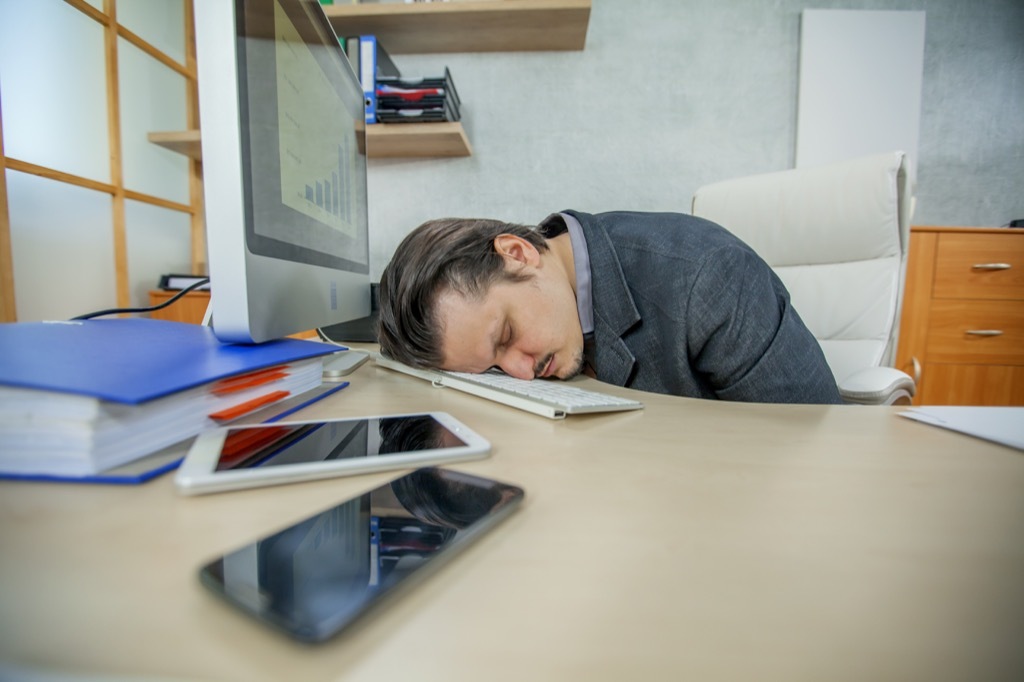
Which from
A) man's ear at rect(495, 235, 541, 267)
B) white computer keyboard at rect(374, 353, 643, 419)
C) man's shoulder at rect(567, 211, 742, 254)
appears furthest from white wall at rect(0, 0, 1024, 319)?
white computer keyboard at rect(374, 353, 643, 419)

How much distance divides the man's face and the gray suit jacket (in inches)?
2.6

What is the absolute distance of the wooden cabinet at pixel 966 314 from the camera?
1635 millimetres

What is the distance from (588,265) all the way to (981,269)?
1652mm

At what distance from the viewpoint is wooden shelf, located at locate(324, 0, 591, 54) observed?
153 centimetres

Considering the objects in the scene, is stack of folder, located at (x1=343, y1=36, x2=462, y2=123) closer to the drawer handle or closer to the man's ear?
the man's ear

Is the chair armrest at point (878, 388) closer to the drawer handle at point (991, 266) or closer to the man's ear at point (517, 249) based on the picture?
the man's ear at point (517, 249)

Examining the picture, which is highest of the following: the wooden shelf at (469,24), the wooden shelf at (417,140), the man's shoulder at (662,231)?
the wooden shelf at (469,24)

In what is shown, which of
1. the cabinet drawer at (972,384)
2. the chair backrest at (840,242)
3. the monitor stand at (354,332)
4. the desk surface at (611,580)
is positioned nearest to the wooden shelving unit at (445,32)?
the monitor stand at (354,332)

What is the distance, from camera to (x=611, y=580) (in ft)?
0.59

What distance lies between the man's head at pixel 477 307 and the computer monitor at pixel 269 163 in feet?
0.42

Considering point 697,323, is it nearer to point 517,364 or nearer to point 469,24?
point 517,364

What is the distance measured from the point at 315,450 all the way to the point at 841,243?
1.19m

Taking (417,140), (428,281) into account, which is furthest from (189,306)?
(428,281)

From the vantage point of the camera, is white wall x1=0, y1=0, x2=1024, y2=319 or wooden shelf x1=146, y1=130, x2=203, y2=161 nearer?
wooden shelf x1=146, y1=130, x2=203, y2=161
